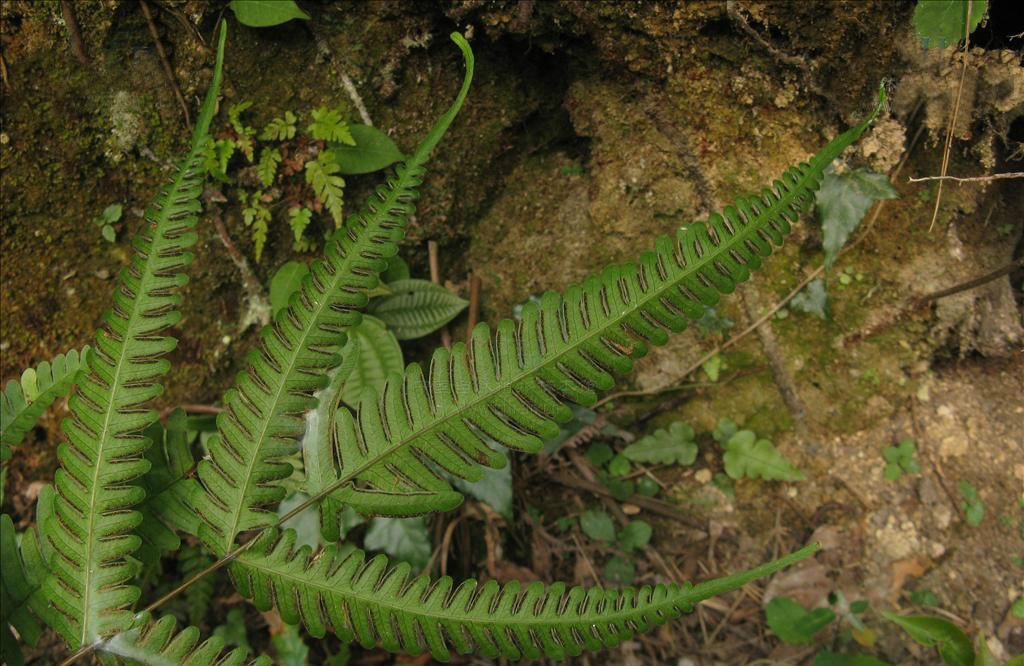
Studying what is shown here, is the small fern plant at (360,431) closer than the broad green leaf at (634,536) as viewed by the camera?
Yes

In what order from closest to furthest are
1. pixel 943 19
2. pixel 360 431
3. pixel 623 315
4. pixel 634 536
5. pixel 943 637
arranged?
pixel 623 315 < pixel 360 431 < pixel 943 19 < pixel 943 637 < pixel 634 536

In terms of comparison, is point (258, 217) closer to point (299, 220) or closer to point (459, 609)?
point (299, 220)

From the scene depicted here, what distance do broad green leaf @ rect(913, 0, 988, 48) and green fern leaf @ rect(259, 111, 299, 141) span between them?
1616 millimetres

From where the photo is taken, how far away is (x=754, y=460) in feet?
6.85

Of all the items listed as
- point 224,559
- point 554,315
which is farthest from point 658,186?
point 224,559

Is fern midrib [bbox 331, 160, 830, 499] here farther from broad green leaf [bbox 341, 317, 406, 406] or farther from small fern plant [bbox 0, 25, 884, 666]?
broad green leaf [bbox 341, 317, 406, 406]

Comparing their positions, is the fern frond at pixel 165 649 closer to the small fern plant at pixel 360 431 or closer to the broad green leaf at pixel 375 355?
the small fern plant at pixel 360 431

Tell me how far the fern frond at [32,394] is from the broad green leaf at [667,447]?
5.03ft

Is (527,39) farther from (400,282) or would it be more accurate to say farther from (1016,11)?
(1016,11)

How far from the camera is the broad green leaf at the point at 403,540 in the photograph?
6.40ft

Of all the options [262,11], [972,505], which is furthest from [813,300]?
[262,11]

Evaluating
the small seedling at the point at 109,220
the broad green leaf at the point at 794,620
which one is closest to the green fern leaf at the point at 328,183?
the small seedling at the point at 109,220

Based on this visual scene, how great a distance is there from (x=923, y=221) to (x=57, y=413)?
102 inches

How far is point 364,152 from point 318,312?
2.91 feet
